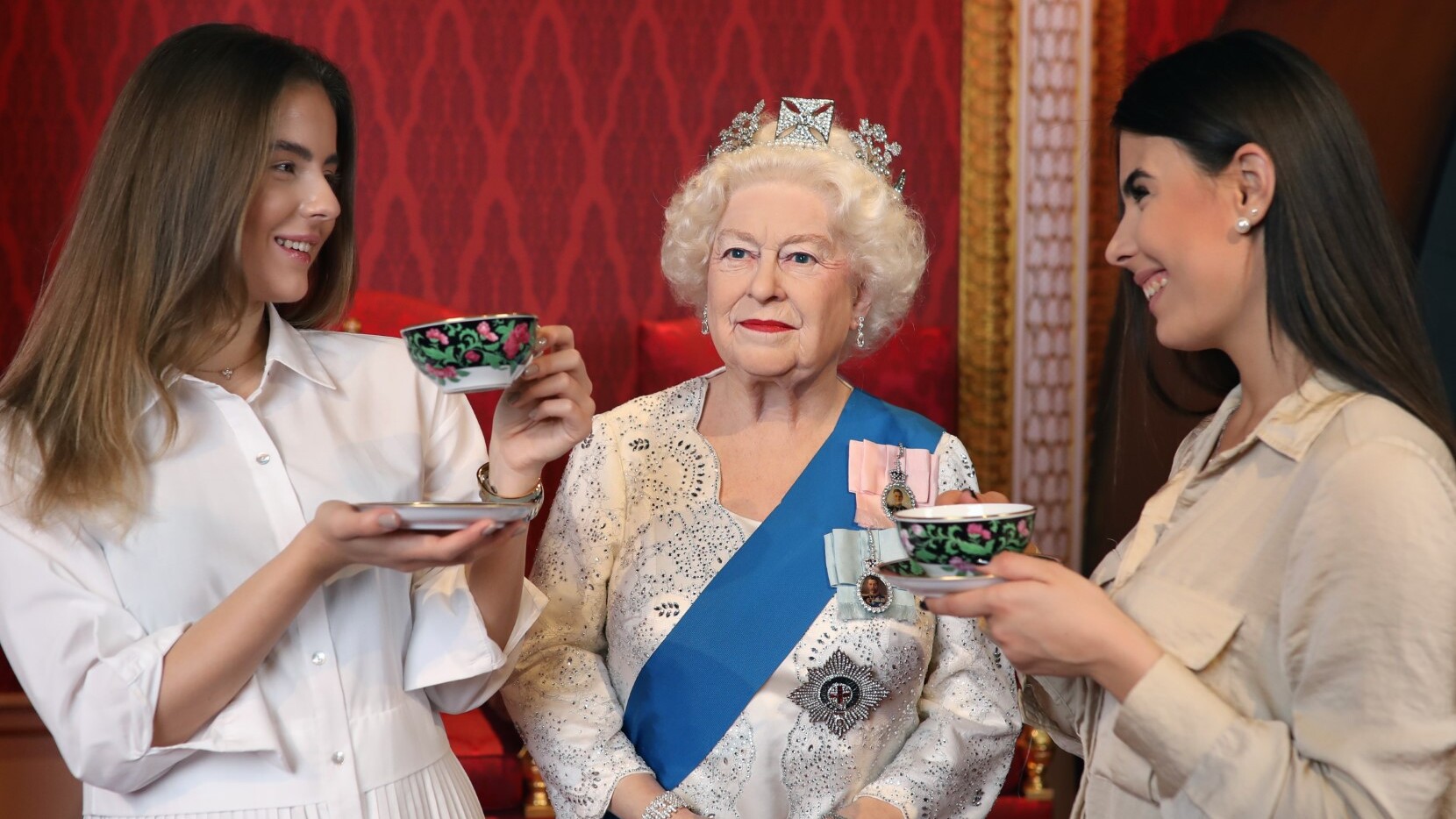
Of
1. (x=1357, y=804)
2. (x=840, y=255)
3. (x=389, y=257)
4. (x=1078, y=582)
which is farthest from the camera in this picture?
(x=389, y=257)

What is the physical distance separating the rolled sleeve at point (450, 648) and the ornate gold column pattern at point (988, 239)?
83.4 inches

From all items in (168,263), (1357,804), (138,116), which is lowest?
(1357,804)

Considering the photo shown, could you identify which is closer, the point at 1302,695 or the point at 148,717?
the point at 1302,695

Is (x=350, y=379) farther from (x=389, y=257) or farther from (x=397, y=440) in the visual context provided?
(x=389, y=257)

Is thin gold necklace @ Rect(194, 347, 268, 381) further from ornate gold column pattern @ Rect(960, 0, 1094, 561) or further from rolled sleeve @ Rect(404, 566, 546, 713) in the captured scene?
ornate gold column pattern @ Rect(960, 0, 1094, 561)

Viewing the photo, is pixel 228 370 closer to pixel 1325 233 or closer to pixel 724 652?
pixel 724 652

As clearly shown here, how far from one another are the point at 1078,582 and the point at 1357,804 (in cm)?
30

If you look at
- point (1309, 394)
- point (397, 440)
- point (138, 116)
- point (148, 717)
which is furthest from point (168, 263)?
point (1309, 394)

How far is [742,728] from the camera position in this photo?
192 centimetres

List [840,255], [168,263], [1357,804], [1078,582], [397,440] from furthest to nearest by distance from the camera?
1. [840,255]
2. [397,440]
3. [168,263]
4. [1078,582]
5. [1357,804]

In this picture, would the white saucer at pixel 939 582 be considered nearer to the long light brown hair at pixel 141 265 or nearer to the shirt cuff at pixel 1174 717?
the shirt cuff at pixel 1174 717

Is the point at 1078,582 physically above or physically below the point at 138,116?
below

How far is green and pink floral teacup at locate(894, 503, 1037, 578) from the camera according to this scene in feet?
4.31

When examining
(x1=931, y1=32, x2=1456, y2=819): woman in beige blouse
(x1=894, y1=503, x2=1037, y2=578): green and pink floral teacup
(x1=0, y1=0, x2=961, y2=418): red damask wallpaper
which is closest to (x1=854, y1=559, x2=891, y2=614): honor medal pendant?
(x1=931, y1=32, x2=1456, y2=819): woman in beige blouse
